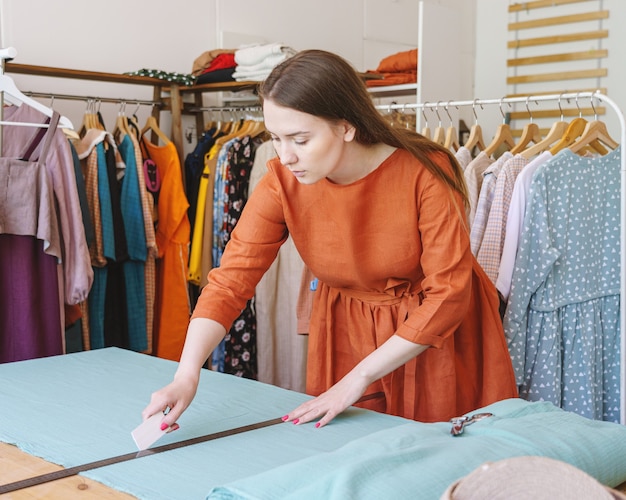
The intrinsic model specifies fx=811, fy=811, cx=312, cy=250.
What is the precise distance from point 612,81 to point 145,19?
9.45 feet

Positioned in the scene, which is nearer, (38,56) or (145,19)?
(38,56)

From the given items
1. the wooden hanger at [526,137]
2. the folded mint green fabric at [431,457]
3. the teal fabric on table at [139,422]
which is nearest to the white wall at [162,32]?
the wooden hanger at [526,137]

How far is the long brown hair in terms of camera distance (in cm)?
156

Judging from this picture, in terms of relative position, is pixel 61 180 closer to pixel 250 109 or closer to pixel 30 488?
pixel 250 109

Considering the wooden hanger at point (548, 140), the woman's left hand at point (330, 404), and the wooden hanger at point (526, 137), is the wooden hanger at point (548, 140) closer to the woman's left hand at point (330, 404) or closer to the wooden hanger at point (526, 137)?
the wooden hanger at point (526, 137)

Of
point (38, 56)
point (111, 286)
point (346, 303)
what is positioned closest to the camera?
point (346, 303)

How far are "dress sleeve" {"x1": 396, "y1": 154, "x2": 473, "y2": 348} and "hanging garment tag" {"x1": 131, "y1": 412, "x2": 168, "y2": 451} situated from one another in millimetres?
528

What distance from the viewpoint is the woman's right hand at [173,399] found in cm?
147

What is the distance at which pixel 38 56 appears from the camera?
369 cm

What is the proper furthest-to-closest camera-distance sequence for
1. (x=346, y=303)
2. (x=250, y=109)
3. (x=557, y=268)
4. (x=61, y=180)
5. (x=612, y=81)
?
(x=612, y=81) → (x=250, y=109) → (x=61, y=180) → (x=557, y=268) → (x=346, y=303)

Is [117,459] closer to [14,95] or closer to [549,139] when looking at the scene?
[14,95]

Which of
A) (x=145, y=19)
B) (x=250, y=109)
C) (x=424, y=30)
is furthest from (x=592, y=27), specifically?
(x=145, y=19)

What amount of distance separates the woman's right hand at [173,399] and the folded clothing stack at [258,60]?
2365 millimetres

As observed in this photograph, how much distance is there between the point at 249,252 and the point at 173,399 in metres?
0.41
